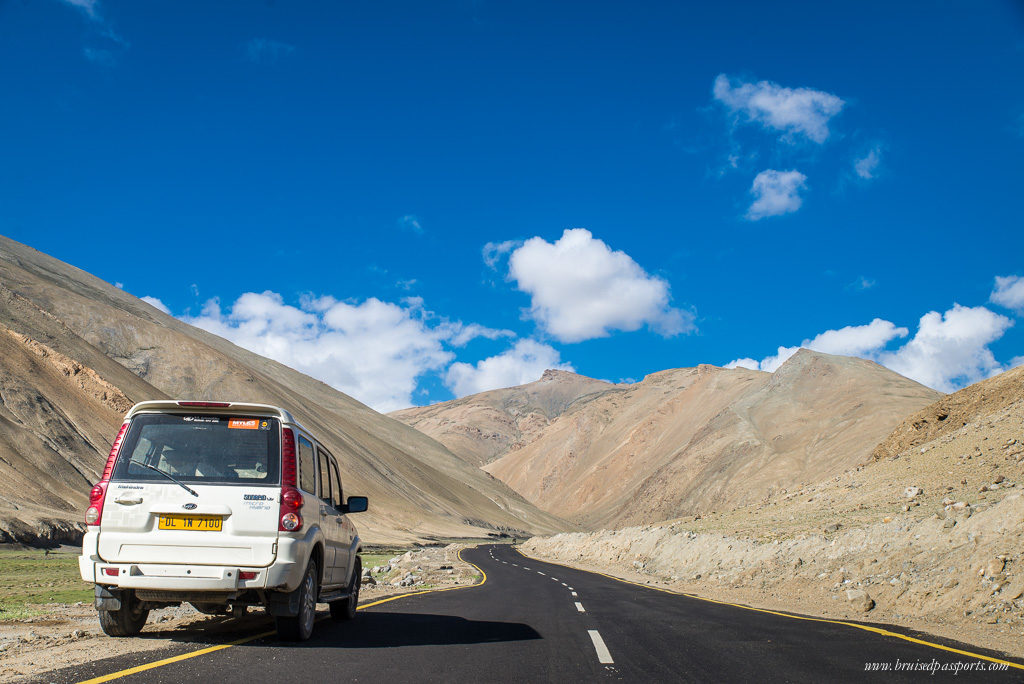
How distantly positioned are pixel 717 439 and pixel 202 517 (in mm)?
106788

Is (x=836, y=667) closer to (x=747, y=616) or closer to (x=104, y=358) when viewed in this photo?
(x=747, y=616)

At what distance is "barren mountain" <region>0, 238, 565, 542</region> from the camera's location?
52.5m

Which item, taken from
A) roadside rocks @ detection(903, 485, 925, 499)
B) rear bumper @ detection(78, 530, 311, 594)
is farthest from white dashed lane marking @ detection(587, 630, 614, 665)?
roadside rocks @ detection(903, 485, 925, 499)

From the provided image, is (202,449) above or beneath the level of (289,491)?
above

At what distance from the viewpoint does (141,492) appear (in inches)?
320

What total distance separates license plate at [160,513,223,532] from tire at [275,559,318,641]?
115 centimetres

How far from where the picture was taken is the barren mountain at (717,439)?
8944 cm

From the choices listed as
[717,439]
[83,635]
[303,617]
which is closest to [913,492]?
[303,617]

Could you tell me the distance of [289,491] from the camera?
326 inches

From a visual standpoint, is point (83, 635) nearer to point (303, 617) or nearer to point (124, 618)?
point (124, 618)

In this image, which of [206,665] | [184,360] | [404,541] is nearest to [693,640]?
[206,665]

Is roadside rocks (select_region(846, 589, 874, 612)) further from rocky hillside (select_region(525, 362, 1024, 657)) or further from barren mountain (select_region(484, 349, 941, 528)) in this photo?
barren mountain (select_region(484, 349, 941, 528))

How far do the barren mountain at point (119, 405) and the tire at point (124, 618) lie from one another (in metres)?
37.8

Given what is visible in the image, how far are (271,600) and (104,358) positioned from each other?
81160mm
